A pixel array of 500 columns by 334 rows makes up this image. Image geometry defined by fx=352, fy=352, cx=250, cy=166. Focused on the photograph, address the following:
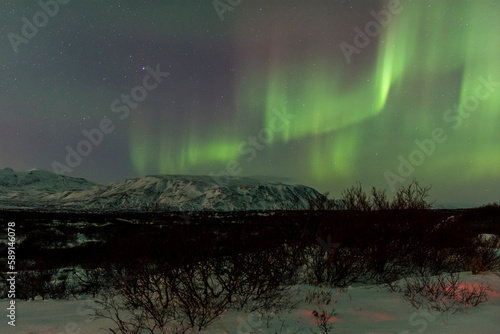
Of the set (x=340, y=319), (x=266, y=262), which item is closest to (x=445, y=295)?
(x=340, y=319)

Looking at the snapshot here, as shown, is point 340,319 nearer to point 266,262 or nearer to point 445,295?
point 266,262

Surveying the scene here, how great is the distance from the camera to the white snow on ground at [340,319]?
16.0ft

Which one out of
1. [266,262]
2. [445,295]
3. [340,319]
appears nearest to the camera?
[340,319]

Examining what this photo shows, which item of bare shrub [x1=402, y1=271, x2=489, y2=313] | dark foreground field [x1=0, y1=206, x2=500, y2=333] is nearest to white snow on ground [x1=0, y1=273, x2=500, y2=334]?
bare shrub [x1=402, y1=271, x2=489, y2=313]

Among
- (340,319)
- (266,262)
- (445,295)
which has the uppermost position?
(266,262)

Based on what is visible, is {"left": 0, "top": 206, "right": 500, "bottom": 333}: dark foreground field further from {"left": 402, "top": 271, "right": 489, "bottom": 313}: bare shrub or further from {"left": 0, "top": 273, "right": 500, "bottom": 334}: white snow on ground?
{"left": 0, "top": 273, "right": 500, "bottom": 334}: white snow on ground

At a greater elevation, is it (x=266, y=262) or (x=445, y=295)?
(x=266, y=262)

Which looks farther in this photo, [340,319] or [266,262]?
[266,262]

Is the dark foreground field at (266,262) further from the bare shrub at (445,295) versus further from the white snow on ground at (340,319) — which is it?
the white snow on ground at (340,319)

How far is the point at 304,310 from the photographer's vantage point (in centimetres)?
576

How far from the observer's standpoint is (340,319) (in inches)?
211

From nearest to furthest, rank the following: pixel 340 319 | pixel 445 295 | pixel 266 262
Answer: pixel 340 319
pixel 445 295
pixel 266 262

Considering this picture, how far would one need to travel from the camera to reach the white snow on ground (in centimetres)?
488

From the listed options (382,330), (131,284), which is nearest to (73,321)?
(131,284)
